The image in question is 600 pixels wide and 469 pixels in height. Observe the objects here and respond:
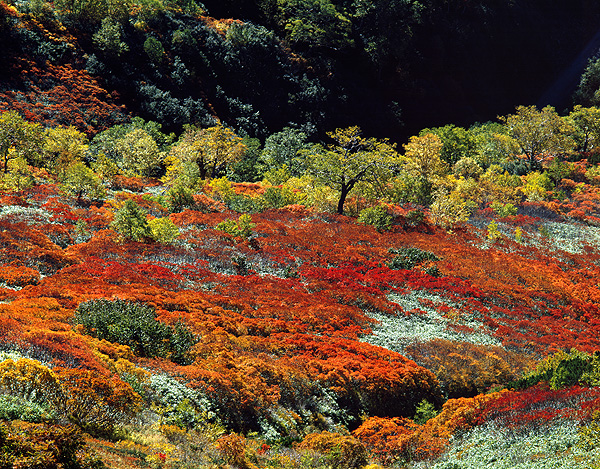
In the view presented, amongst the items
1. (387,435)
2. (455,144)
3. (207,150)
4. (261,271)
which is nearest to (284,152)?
(207,150)

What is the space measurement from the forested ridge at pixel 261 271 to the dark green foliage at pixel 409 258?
0.12 meters

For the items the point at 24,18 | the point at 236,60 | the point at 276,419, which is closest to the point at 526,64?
the point at 236,60

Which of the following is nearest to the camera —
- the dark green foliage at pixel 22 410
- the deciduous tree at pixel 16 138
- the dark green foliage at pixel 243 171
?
the dark green foliage at pixel 22 410

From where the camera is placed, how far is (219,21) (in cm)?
6919

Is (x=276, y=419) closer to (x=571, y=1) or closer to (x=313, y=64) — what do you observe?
(x=313, y=64)

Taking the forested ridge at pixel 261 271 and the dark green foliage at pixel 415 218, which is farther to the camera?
the dark green foliage at pixel 415 218

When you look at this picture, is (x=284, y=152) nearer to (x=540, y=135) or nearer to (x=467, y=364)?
(x=540, y=135)

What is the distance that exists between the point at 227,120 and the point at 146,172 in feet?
67.9

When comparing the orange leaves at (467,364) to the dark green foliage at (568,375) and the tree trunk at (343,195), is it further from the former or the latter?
the tree trunk at (343,195)

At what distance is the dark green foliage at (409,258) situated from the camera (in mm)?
25969

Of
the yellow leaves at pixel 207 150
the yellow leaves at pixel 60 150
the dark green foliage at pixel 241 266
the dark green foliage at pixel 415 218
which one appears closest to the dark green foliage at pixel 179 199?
the yellow leaves at pixel 207 150

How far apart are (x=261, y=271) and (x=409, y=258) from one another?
29.5 ft

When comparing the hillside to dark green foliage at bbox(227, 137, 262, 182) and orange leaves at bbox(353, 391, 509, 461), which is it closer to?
dark green foliage at bbox(227, 137, 262, 182)

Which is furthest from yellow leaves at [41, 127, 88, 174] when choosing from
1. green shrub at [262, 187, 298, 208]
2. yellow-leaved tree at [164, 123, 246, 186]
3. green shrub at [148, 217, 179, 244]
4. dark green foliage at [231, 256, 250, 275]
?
dark green foliage at [231, 256, 250, 275]
